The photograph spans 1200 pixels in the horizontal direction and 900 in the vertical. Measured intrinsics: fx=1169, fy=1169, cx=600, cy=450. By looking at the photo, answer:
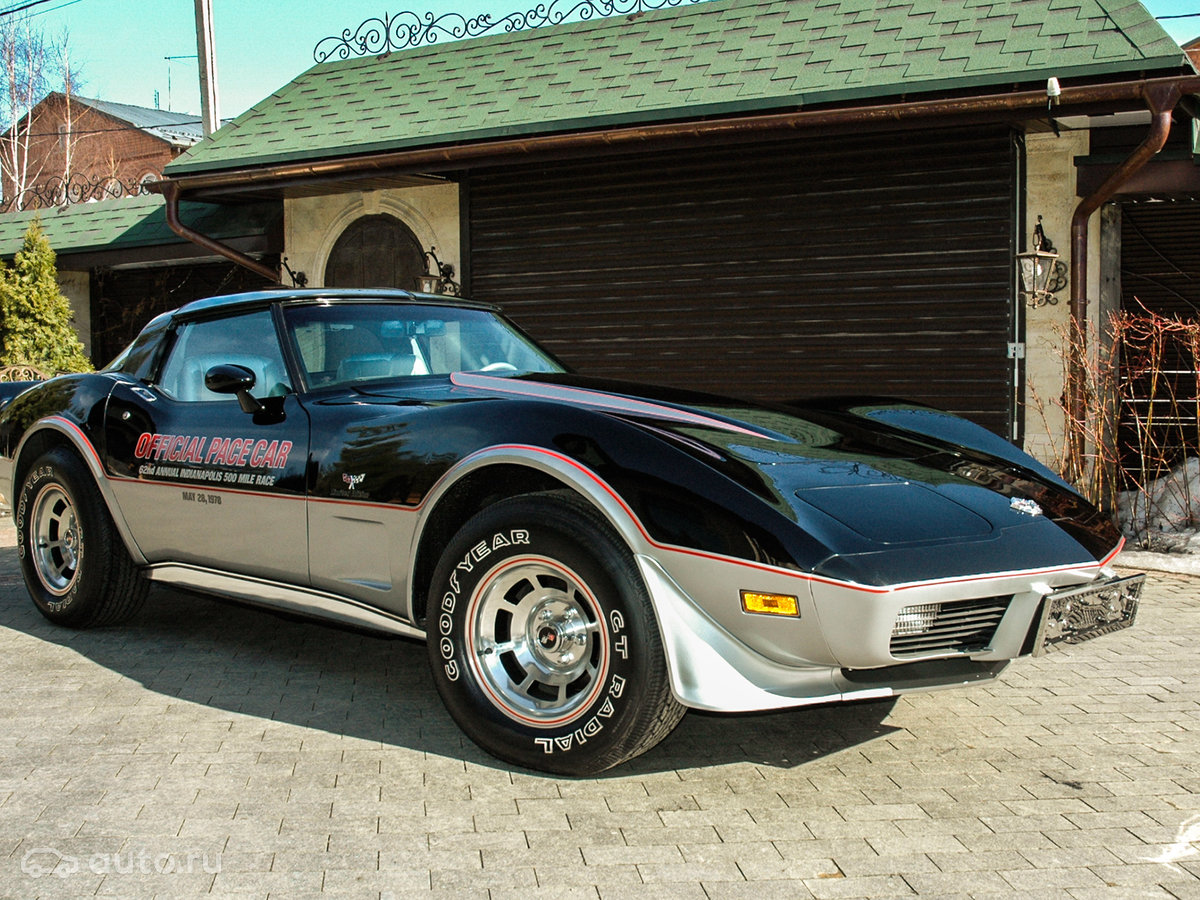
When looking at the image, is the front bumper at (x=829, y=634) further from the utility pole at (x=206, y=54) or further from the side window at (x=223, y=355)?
the utility pole at (x=206, y=54)

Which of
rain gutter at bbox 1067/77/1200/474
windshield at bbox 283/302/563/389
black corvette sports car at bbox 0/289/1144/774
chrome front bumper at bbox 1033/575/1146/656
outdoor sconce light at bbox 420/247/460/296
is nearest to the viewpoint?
black corvette sports car at bbox 0/289/1144/774

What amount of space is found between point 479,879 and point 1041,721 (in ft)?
7.27

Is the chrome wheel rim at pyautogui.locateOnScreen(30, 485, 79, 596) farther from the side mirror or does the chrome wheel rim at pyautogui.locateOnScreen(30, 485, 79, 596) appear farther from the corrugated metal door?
the corrugated metal door

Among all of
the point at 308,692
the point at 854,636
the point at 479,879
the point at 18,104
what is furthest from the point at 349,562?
the point at 18,104

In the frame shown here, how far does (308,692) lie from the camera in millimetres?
4312

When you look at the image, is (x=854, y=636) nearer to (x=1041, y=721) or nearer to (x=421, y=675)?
(x=1041, y=721)

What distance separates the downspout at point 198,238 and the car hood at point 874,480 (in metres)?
9.46

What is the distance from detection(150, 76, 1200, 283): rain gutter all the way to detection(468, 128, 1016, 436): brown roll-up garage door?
2.76ft

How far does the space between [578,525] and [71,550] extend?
119 inches

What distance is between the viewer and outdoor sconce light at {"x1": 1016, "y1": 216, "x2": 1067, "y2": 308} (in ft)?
29.7

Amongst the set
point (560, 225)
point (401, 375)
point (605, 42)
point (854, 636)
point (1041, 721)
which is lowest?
point (1041, 721)

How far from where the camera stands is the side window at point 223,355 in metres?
4.52

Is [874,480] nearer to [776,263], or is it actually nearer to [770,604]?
[770,604]

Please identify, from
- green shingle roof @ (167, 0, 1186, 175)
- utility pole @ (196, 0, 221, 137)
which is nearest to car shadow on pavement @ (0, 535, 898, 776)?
green shingle roof @ (167, 0, 1186, 175)
